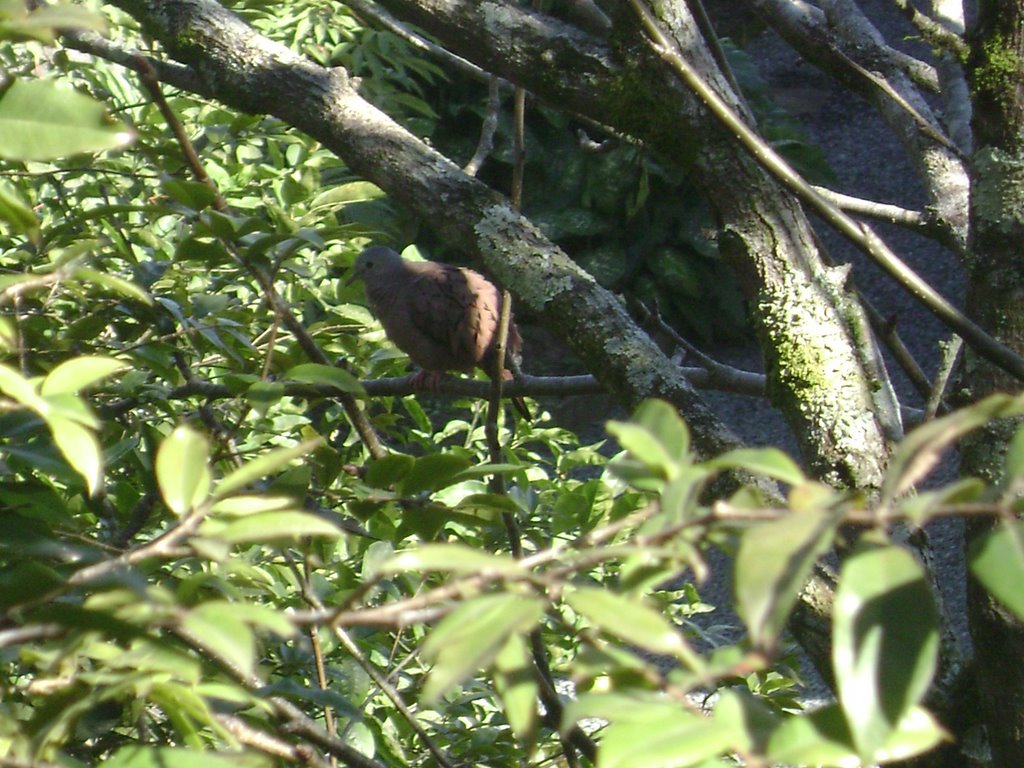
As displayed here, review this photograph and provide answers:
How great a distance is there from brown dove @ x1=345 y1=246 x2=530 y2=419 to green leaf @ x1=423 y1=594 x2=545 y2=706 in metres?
3.37

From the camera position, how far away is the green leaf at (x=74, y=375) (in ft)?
2.64

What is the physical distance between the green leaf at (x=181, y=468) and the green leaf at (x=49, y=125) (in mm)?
202

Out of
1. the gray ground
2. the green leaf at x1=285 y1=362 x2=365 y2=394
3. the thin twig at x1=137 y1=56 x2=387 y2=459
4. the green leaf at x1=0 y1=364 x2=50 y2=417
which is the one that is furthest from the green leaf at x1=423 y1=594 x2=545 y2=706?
the gray ground

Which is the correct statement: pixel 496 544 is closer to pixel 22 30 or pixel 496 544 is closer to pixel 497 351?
pixel 497 351

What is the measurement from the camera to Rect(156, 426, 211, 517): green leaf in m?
0.71

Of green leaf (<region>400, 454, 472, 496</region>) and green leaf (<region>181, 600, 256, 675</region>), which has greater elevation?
→ green leaf (<region>181, 600, 256, 675</region>)

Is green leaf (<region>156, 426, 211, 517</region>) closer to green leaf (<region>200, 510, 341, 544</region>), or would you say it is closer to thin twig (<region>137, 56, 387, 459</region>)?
green leaf (<region>200, 510, 341, 544</region>)

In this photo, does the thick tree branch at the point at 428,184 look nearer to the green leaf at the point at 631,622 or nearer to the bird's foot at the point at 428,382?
the bird's foot at the point at 428,382

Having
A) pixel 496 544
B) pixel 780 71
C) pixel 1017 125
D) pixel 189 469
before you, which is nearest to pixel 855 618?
pixel 189 469

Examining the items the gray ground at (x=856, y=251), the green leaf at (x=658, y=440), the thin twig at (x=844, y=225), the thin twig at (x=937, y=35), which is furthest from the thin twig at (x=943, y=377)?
the gray ground at (x=856, y=251)

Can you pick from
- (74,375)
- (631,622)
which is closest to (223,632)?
(631,622)

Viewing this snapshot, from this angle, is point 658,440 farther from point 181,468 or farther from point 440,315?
point 440,315

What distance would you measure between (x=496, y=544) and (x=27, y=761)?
52.1 inches

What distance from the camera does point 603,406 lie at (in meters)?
8.40
